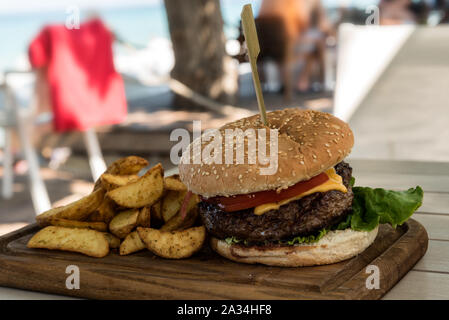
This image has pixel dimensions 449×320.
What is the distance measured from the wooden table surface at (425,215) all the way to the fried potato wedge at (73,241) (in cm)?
16

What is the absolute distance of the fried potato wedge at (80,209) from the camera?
6.02 feet

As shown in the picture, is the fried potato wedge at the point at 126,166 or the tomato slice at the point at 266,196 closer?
the tomato slice at the point at 266,196

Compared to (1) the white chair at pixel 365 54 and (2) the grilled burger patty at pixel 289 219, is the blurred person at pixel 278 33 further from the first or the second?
(2) the grilled burger patty at pixel 289 219

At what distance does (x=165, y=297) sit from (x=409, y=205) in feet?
2.46

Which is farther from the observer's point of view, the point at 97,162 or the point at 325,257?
the point at 97,162

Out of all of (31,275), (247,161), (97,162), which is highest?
(247,161)

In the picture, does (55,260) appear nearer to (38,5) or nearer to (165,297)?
(165,297)

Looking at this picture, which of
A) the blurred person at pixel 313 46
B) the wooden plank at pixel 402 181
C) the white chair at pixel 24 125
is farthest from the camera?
the blurred person at pixel 313 46

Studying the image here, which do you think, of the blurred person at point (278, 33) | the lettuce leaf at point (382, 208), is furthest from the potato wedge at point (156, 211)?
the blurred person at point (278, 33)

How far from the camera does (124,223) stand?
1809 millimetres

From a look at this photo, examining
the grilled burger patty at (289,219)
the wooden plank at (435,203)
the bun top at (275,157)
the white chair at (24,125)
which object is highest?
the bun top at (275,157)

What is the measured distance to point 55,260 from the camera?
1.79 meters

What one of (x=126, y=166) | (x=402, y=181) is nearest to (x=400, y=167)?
(x=402, y=181)
